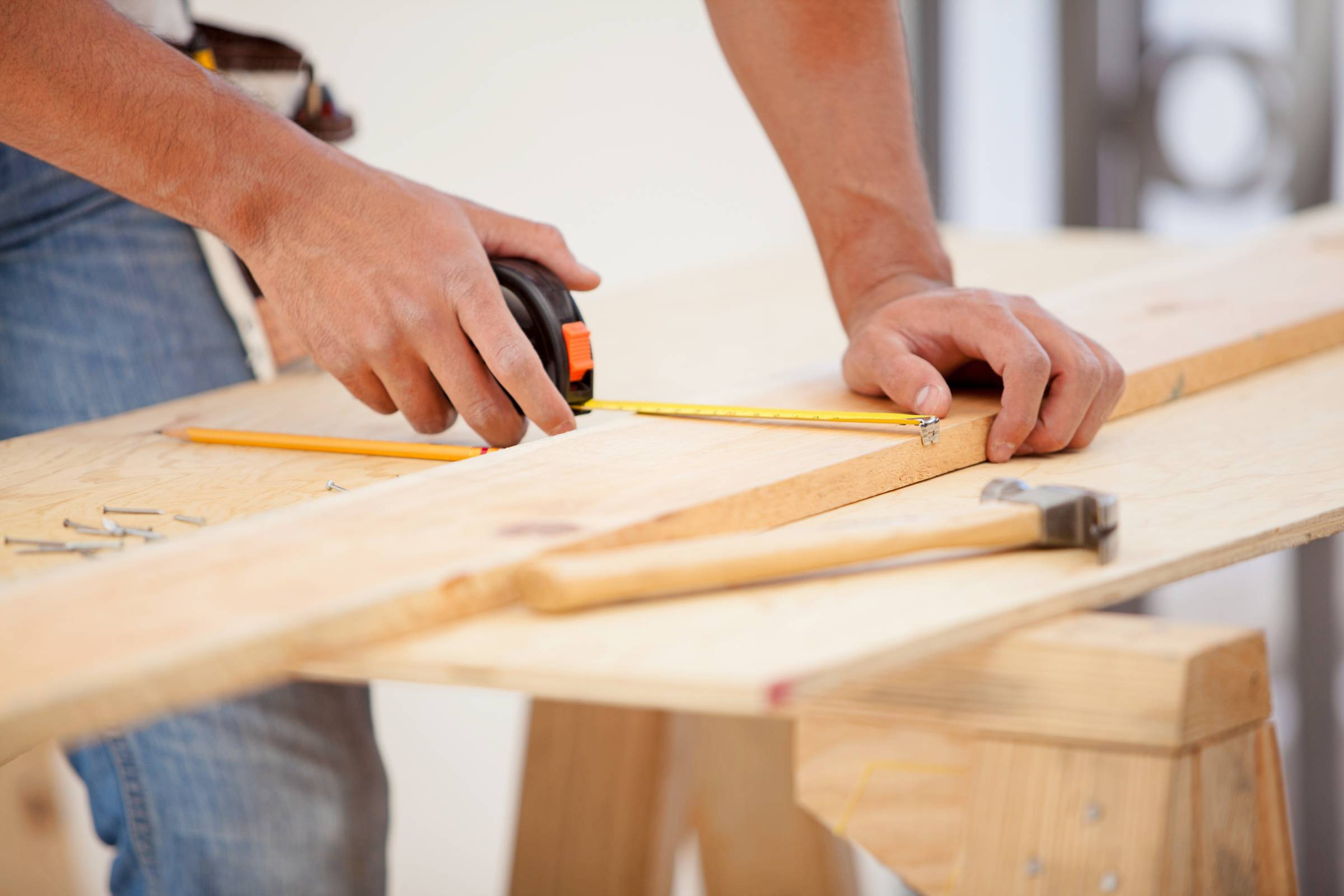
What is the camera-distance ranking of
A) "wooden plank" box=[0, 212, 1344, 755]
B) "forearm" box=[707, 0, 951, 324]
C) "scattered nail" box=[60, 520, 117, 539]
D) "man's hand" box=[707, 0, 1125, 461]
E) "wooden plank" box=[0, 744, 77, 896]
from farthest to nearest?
1. "wooden plank" box=[0, 744, 77, 896]
2. "forearm" box=[707, 0, 951, 324]
3. "man's hand" box=[707, 0, 1125, 461]
4. "scattered nail" box=[60, 520, 117, 539]
5. "wooden plank" box=[0, 212, 1344, 755]

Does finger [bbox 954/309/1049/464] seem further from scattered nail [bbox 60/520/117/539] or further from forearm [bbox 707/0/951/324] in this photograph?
scattered nail [bbox 60/520/117/539]

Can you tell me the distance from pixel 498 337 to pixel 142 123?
0.98 feet

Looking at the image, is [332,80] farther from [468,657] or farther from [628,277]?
[468,657]

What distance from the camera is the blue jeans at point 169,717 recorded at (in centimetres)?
118

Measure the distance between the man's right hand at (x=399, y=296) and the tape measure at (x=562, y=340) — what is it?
3 cm

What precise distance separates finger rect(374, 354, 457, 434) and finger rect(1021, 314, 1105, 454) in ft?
1.50

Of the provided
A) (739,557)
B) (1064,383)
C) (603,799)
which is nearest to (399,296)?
(739,557)

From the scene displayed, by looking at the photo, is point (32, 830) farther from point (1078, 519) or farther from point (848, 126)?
point (1078, 519)

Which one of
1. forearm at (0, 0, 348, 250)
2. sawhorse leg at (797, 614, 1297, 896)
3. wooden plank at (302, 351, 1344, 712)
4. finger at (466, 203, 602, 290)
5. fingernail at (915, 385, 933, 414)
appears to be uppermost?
forearm at (0, 0, 348, 250)

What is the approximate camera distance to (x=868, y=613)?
24.6 inches

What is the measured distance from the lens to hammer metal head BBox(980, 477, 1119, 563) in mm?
685

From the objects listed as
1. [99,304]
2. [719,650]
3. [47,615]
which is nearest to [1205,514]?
[719,650]

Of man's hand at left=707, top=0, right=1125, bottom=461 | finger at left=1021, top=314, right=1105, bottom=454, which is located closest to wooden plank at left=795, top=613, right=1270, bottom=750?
finger at left=1021, top=314, right=1105, bottom=454

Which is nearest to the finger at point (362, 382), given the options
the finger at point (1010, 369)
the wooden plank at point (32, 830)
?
the finger at point (1010, 369)
